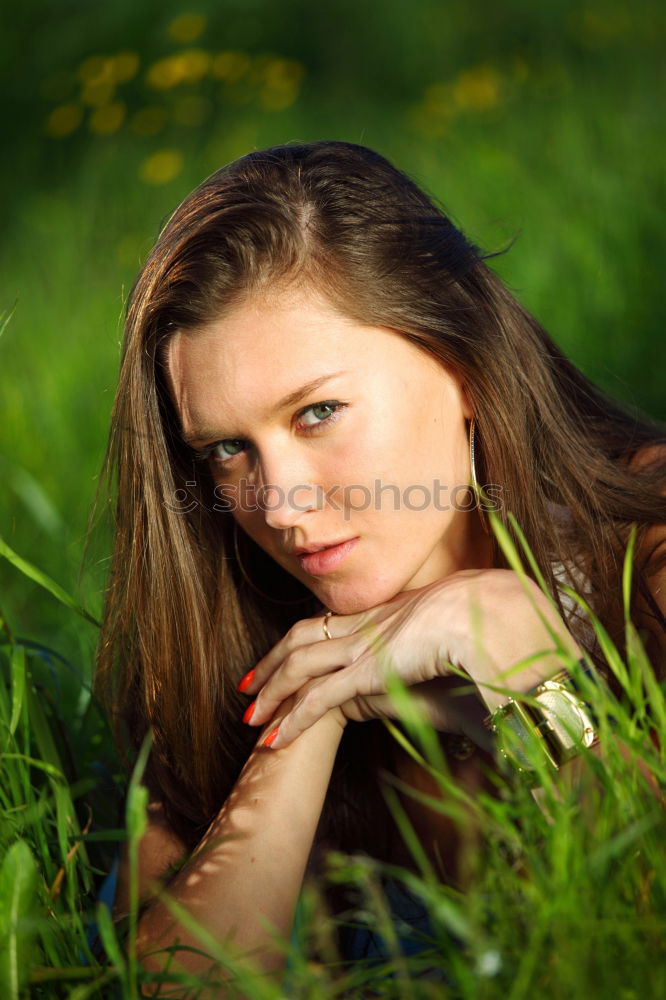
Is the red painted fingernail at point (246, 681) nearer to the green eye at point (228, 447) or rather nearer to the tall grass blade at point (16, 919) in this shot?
the green eye at point (228, 447)

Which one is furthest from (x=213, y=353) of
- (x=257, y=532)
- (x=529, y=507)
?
(x=529, y=507)

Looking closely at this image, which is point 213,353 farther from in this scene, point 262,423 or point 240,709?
point 240,709

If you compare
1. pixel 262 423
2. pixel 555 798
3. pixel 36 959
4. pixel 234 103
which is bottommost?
pixel 36 959

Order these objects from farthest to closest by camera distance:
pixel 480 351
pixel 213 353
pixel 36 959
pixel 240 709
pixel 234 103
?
pixel 234 103, pixel 240 709, pixel 480 351, pixel 213 353, pixel 36 959

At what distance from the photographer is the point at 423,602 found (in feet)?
5.83

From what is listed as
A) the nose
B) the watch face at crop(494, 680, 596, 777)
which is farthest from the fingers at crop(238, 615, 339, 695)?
the watch face at crop(494, 680, 596, 777)

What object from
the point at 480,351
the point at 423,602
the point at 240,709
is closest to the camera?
the point at 423,602

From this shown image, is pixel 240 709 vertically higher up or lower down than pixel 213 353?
lower down

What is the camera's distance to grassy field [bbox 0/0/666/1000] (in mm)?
1148

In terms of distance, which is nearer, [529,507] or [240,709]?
[529,507]

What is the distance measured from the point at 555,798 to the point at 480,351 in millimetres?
1031

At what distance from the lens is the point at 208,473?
220 centimetres

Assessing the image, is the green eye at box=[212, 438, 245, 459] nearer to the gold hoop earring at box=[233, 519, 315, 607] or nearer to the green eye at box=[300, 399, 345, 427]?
the green eye at box=[300, 399, 345, 427]

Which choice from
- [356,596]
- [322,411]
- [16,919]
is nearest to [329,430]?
[322,411]
